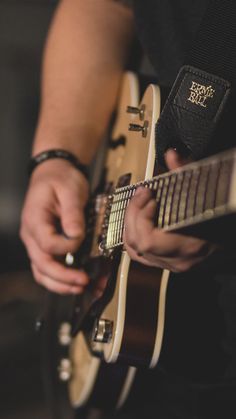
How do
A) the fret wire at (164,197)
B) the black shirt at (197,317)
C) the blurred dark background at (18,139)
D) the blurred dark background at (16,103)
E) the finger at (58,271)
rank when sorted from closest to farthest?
1. the fret wire at (164,197)
2. the black shirt at (197,317)
3. the finger at (58,271)
4. the blurred dark background at (18,139)
5. the blurred dark background at (16,103)

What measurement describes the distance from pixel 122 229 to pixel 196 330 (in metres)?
0.20

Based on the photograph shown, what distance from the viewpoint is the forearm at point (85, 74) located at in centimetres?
113

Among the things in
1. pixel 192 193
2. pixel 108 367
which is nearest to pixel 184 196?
pixel 192 193

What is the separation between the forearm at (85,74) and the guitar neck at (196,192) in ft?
1.59

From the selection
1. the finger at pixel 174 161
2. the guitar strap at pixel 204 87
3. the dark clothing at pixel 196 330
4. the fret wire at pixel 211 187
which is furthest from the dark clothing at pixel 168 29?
the fret wire at pixel 211 187

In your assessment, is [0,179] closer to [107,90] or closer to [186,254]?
[107,90]

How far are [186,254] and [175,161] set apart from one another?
0.40 ft

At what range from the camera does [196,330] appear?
0.77m

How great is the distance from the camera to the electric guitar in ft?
1.76

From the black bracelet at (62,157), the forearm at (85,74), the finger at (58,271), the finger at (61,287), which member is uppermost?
the forearm at (85,74)

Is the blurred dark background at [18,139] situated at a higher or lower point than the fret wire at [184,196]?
lower

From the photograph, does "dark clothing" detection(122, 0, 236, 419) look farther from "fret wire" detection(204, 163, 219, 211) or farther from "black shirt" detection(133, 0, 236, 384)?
Result: "fret wire" detection(204, 163, 219, 211)

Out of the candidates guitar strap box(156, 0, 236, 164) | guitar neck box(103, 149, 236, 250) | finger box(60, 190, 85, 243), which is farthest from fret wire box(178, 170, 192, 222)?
finger box(60, 190, 85, 243)

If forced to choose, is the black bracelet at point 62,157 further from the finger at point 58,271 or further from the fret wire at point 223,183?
the fret wire at point 223,183
